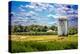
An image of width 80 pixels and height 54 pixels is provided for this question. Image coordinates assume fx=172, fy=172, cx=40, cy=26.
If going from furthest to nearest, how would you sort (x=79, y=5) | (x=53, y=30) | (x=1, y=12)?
(x=79, y=5), (x=53, y=30), (x=1, y=12)

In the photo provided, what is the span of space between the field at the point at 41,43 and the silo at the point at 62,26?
0.15 feet

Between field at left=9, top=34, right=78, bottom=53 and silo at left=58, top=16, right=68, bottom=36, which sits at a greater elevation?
silo at left=58, top=16, right=68, bottom=36

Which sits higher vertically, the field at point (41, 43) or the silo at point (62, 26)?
the silo at point (62, 26)

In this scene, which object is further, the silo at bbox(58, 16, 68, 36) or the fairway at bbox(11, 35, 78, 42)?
the silo at bbox(58, 16, 68, 36)

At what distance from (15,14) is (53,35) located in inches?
17.0

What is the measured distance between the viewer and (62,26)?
5.72 feet

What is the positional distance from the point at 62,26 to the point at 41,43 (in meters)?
0.28

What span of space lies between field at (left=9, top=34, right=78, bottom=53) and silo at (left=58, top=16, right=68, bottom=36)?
47 millimetres

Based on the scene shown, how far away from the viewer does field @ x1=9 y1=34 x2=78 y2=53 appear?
63.3 inches

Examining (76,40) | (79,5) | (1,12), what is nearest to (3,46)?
(1,12)

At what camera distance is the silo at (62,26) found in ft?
5.71

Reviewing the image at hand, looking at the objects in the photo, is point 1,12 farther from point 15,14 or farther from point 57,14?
point 57,14

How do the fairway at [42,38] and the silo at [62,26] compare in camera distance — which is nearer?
the fairway at [42,38]

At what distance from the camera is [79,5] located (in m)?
1.84
